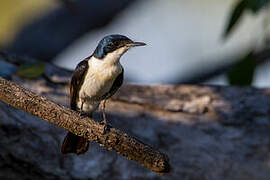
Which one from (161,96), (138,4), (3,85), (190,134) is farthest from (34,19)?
(3,85)

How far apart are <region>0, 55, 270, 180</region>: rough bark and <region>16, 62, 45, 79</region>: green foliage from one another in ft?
0.19

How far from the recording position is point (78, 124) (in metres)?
3.94

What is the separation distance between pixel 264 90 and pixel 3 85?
304 centimetres

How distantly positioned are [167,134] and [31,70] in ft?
5.03

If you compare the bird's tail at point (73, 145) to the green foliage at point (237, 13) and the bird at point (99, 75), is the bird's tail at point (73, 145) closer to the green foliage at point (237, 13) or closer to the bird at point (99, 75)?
the bird at point (99, 75)

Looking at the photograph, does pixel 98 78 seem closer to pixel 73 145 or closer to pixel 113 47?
pixel 113 47

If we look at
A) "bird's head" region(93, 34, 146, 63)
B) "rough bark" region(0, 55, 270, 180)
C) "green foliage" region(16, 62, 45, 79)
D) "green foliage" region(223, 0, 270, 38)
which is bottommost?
"rough bark" region(0, 55, 270, 180)

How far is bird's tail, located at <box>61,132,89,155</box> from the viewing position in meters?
4.51

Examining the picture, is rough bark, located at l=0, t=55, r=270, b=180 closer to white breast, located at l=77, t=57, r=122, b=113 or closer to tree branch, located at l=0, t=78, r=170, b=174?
white breast, located at l=77, t=57, r=122, b=113

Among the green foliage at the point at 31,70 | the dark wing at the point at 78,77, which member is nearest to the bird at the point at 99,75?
the dark wing at the point at 78,77

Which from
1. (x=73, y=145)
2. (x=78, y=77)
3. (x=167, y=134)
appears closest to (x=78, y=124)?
(x=73, y=145)

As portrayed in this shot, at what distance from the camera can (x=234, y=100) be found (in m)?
5.73

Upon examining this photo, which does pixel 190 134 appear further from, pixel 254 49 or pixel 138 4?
pixel 138 4

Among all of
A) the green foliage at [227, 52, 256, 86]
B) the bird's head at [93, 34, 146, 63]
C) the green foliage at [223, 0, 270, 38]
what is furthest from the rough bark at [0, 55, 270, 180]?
the bird's head at [93, 34, 146, 63]
